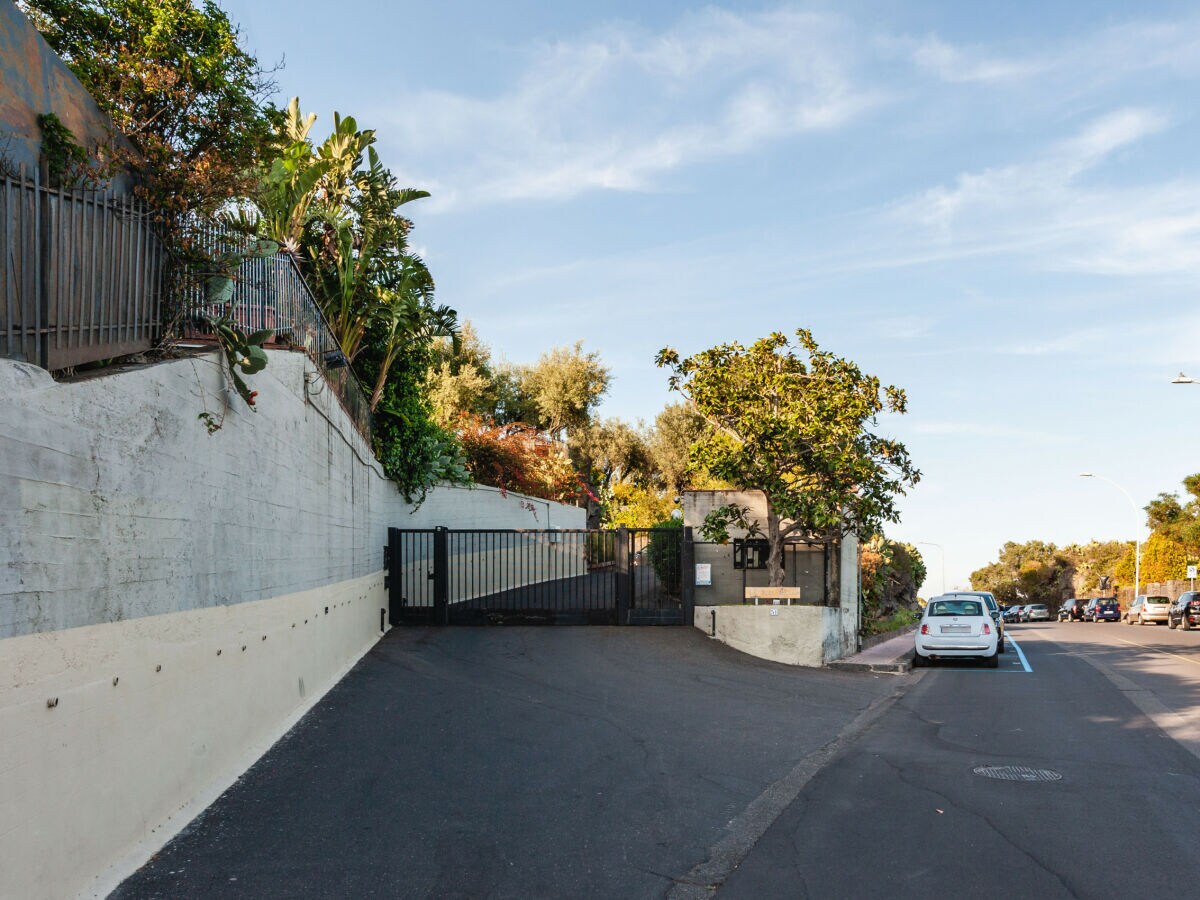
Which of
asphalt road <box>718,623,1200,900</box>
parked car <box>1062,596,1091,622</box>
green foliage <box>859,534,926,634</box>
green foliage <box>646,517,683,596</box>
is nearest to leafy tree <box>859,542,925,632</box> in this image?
green foliage <box>859,534,926,634</box>

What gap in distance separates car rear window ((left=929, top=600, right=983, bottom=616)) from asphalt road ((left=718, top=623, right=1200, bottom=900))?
6.46 meters

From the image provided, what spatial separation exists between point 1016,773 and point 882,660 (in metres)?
10.8

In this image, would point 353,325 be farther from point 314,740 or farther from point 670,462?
point 670,462

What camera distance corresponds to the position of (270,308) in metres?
11.5

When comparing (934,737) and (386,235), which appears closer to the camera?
(934,737)

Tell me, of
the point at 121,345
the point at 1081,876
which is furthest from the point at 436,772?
the point at 1081,876

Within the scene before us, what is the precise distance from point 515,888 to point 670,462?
3915 centimetres

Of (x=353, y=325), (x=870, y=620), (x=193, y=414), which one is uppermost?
(x=353, y=325)

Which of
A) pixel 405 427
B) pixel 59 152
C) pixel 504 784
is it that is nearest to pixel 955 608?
pixel 405 427

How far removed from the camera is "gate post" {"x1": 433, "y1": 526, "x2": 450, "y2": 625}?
1844cm

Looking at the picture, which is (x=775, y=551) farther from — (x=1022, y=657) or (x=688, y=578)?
(x=1022, y=657)

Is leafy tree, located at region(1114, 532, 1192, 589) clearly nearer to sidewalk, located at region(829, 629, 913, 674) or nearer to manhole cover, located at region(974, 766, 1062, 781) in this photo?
sidewalk, located at region(829, 629, 913, 674)

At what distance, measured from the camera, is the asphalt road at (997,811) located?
5.95 metres

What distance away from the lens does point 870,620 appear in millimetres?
28297
